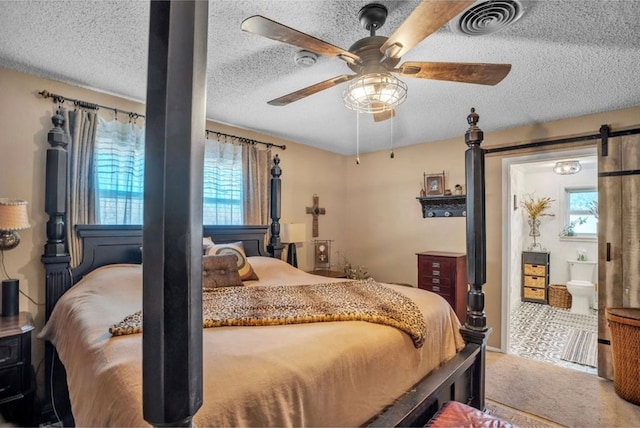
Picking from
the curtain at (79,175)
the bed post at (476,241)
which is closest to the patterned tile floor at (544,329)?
the bed post at (476,241)

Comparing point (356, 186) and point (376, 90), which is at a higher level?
point (376, 90)

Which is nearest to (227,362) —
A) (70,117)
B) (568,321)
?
(70,117)

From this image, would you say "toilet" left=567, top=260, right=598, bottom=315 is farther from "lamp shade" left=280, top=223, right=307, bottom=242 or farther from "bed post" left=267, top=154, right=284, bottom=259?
"bed post" left=267, top=154, right=284, bottom=259

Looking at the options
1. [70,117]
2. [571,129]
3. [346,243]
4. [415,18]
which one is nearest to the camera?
[415,18]

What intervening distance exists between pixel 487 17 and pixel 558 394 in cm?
288

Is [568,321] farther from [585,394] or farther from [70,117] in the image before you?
[70,117]

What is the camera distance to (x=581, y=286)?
4.68m

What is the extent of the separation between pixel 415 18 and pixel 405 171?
128 inches

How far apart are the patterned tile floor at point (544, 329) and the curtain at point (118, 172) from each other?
162 inches

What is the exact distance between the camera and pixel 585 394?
2553mm

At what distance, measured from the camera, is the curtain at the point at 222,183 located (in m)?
3.21

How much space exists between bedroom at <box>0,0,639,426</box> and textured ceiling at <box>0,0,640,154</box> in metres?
0.19

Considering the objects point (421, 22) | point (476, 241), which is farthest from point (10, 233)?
point (476, 241)

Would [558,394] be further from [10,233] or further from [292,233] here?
[10,233]
